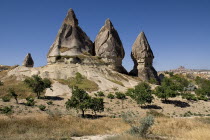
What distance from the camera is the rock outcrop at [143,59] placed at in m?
57.8

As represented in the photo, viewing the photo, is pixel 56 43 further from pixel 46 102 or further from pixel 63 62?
pixel 46 102

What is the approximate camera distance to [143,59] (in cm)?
5831

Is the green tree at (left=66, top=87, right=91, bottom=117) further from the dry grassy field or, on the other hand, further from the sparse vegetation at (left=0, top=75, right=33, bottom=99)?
the sparse vegetation at (left=0, top=75, right=33, bottom=99)

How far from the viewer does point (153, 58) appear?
2376 inches

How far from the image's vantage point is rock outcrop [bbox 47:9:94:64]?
176 ft

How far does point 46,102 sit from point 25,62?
112ft

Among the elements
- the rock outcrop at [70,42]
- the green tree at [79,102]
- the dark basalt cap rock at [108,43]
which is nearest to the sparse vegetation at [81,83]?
the rock outcrop at [70,42]

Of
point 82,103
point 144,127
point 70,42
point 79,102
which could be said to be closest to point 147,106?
point 79,102

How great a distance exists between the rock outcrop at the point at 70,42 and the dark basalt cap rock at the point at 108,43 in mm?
2978

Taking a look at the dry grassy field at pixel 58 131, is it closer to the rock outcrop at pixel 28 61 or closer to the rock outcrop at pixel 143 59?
the rock outcrop at pixel 143 59

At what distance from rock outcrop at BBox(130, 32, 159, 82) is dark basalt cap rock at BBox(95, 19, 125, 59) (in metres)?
4.18

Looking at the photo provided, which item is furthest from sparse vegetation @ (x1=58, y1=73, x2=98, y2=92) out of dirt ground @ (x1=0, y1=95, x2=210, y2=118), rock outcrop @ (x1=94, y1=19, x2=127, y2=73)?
rock outcrop @ (x1=94, y1=19, x2=127, y2=73)

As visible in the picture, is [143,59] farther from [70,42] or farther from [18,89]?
[18,89]

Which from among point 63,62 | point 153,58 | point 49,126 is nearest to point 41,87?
point 63,62
